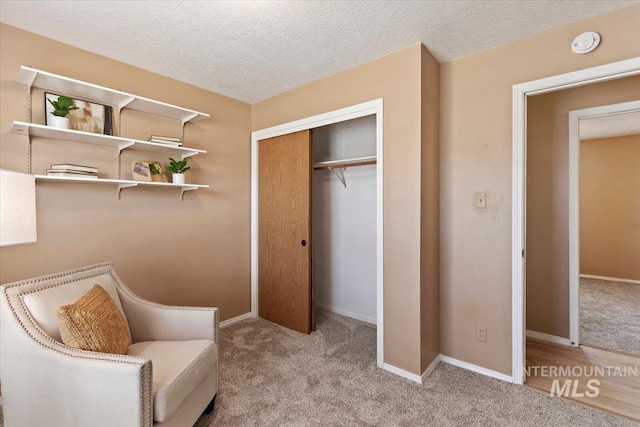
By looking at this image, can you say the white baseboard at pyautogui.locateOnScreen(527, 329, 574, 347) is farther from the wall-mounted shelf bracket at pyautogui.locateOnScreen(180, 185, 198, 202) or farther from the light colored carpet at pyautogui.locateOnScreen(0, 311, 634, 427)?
the wall-mounted shelf bracket at pyautogui.locateOnScreen(180, 185, 198, 202)

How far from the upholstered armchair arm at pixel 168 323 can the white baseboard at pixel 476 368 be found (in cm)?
183

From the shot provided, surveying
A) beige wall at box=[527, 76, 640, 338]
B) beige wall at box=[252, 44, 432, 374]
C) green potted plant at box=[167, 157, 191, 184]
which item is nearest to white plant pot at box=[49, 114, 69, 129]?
green potted plant at box=[167, 157, 191, 184]

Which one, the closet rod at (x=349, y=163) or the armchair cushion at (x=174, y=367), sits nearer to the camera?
the armchair cushion at (x=174, y=367)

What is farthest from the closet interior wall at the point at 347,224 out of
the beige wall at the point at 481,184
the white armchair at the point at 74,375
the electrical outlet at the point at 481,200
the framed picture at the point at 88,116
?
the framed picture at the point at 88,116

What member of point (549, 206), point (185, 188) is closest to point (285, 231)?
point (185, 188)

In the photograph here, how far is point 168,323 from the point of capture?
187 cm

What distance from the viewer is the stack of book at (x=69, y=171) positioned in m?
2.05

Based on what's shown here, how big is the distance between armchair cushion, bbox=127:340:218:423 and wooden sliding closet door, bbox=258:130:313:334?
1.31m

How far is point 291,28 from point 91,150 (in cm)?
178

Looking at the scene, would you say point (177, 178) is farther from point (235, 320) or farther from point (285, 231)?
point (235, 320)

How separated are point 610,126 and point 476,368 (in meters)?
4.21

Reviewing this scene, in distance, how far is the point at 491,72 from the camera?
7.34 feet

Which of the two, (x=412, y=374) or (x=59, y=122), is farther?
(x=412, y=374)

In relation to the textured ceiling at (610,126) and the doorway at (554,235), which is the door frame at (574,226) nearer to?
the doorway at (554,235)
